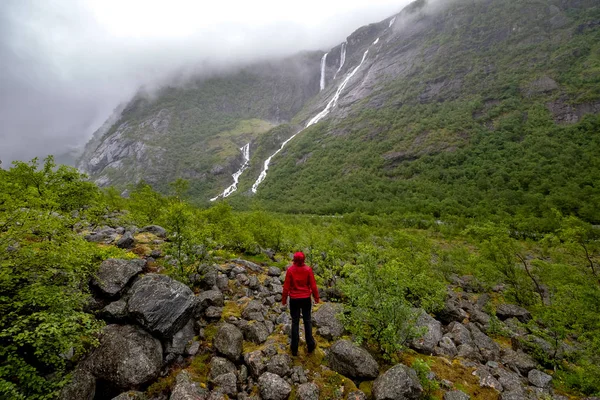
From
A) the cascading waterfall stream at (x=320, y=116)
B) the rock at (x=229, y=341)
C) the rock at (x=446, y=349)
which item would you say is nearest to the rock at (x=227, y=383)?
the rock at (x=229, y=341)

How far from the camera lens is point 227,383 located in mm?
6387

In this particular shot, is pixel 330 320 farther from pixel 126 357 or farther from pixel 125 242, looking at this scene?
pixel 125 242

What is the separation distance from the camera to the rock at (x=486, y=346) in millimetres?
9148

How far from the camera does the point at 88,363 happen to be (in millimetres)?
6027

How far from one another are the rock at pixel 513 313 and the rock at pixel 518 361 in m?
4.28

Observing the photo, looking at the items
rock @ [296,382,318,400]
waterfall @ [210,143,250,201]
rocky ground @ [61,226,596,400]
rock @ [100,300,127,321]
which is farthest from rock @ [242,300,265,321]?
waterfall @ [210,143,250,201]

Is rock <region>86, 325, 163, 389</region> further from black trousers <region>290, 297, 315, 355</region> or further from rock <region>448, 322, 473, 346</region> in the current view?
rock <region>448, 322, 473, 346</region>

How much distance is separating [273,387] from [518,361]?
8286mm

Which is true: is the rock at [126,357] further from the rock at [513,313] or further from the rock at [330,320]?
the rock at [513,313]

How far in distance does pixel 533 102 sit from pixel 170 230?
118m

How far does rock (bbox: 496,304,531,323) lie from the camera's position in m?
12.9

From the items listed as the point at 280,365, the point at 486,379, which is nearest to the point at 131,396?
the point at 280,365

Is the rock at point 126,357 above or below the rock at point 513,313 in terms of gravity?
above

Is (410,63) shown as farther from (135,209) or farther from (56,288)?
(56,288)
